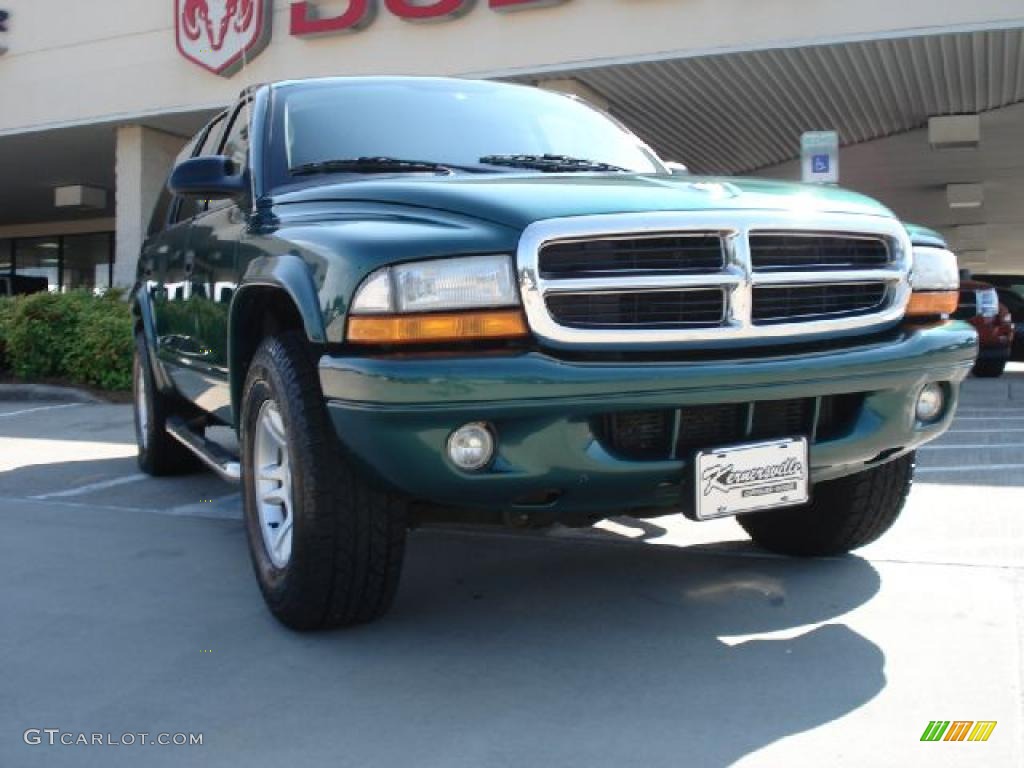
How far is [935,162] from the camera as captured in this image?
18.5m

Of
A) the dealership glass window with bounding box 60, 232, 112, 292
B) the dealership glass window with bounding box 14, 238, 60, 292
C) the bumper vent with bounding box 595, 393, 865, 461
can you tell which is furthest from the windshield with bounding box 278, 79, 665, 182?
the dealership glass window with bounding box 14, 238, 60, 292

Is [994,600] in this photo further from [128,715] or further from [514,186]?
[128,715]

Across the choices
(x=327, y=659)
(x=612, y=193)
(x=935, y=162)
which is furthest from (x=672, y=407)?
(x=935, y=162)

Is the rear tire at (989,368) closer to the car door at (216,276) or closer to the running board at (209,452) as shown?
the running board at (209,452)

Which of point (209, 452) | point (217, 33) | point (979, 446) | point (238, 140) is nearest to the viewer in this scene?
point (238, 140)

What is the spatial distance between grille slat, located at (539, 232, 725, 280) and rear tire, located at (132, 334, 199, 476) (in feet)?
11.1

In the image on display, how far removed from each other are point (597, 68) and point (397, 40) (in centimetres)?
241

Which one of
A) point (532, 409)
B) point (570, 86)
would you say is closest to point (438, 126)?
point (532, 409)

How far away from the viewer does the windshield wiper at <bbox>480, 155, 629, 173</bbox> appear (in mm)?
3727

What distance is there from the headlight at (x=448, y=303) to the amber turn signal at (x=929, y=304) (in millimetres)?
1259

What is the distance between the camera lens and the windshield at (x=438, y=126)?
385cm

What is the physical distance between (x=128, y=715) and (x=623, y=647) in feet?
4.27

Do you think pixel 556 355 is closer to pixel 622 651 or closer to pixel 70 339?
pixel 622 651

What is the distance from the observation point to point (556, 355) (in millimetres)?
2715
